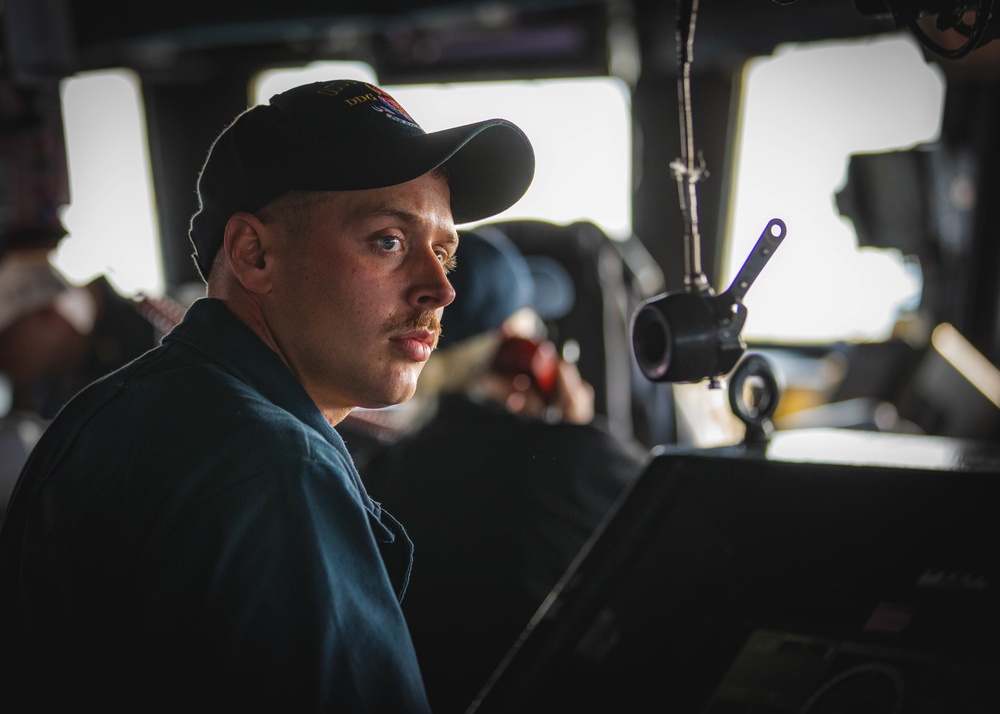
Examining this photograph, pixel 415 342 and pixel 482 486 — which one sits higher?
pixel 415 342

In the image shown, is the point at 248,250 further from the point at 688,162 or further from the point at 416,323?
the point at 688,162

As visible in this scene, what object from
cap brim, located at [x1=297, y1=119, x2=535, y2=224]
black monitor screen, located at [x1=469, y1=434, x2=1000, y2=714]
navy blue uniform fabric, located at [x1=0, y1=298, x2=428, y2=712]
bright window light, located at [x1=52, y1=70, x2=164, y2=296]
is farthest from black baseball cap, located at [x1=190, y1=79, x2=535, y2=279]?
black monitor screen, located at [x1=469, y1=434, x2=1000, y2=714]

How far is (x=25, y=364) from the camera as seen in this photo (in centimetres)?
252

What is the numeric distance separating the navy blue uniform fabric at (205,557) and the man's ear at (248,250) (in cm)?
4

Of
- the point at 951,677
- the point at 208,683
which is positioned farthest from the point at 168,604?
the point at 951,677

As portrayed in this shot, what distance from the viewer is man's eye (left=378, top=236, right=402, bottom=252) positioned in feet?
2.20

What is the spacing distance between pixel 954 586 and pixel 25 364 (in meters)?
2.40

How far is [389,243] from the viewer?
674 millimetres

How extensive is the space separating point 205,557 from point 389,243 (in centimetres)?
25

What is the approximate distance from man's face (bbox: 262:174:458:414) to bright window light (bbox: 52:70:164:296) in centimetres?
34

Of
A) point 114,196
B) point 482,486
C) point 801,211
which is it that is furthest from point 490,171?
point 482,486

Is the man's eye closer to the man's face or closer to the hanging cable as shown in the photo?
the man's face

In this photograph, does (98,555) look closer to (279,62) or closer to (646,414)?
(646,414)

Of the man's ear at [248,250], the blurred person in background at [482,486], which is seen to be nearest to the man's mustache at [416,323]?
the man's ear at [248,250]
